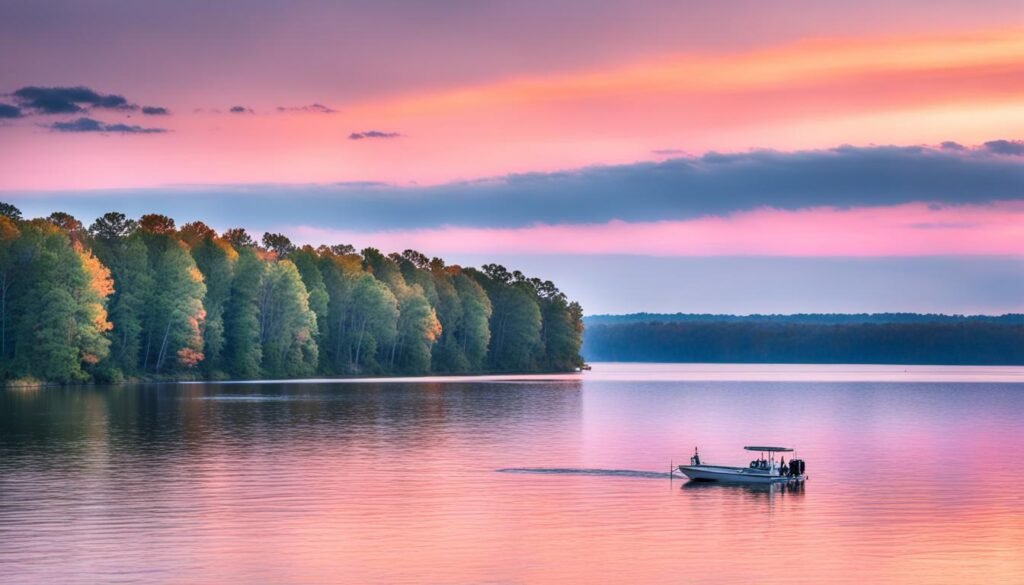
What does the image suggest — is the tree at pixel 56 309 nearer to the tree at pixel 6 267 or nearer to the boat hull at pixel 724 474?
the tree at pixel 6 267

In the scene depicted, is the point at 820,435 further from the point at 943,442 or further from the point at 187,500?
the point at 187,500

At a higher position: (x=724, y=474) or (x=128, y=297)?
A: (x=128, y=297)

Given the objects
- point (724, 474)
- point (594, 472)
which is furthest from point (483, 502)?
point (724, 474)

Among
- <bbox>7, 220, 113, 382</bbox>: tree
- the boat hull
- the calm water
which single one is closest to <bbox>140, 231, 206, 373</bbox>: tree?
<bbox>7, 220, 113, 382</bbox>: tree

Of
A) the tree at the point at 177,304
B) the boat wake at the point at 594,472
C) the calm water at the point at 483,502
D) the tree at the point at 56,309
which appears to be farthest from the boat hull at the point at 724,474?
the tree at the point at 177,304

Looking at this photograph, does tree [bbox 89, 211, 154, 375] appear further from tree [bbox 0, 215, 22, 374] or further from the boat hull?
the boat hull

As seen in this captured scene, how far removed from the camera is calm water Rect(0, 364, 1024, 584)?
4853cm

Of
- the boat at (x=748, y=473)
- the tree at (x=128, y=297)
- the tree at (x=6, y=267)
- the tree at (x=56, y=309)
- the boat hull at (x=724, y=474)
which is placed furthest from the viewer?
the tree at (x=128, y=297)

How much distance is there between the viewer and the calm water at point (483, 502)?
48.5 meters

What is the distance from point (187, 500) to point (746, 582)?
2934cm

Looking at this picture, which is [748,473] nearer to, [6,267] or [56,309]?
[56,309]

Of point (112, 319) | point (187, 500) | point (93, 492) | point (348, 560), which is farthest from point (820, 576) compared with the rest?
point (112, 319)

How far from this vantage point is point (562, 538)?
54625mm

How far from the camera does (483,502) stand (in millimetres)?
65375
